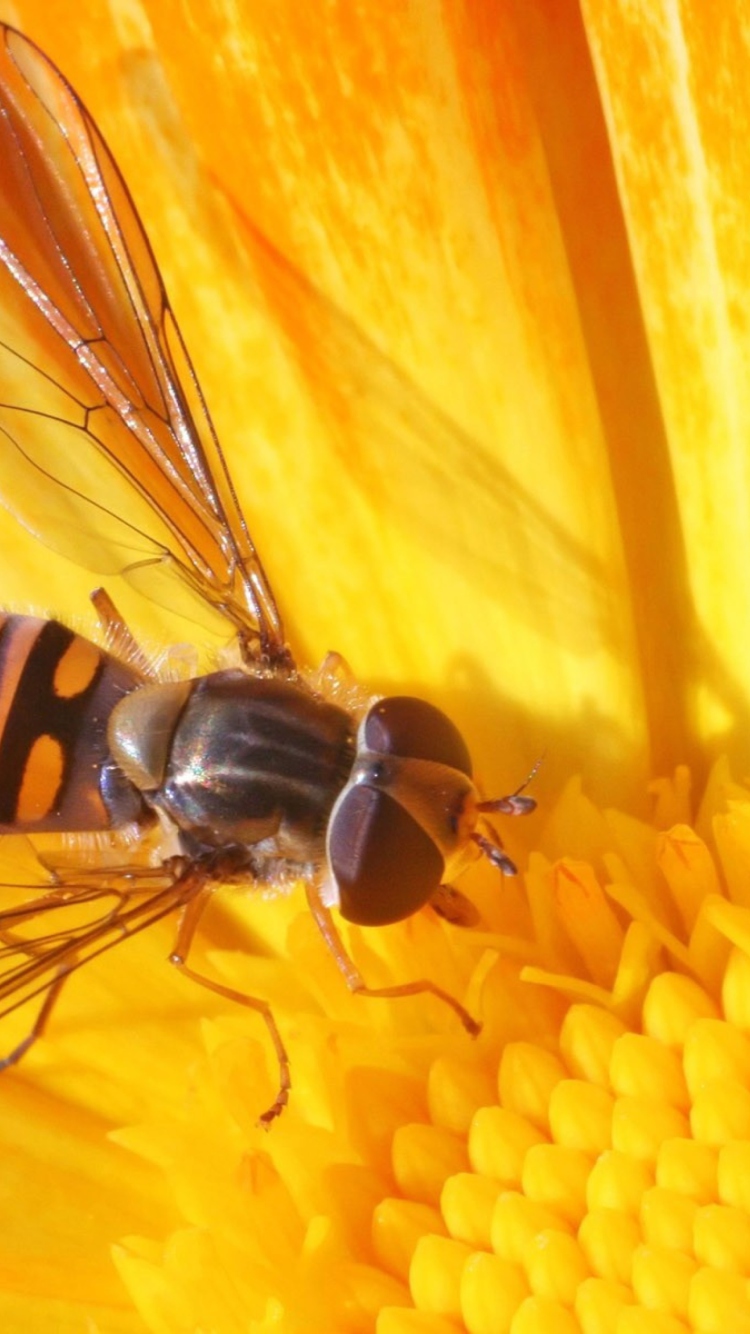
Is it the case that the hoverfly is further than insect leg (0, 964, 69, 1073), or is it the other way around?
insect leg (0, 964, 69, 1073)

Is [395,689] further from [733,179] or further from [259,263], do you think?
[733,179]

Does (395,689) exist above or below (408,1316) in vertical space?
above

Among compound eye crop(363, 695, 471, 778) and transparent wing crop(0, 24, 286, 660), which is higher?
transparent wing crop(0, 24, 286, 660)

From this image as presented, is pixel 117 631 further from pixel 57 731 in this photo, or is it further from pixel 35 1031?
pixel 35 1031

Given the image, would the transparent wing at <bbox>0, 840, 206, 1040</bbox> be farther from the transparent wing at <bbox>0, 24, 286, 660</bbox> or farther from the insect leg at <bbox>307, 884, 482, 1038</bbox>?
the transparent wing at <bbox>0, 24, 286, 660</bbox>

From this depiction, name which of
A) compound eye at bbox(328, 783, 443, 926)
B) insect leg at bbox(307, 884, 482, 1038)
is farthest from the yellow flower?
compound eye at bbox(328, 783, 443, 926)

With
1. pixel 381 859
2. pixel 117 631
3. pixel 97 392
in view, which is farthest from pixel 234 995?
pixel 97 392

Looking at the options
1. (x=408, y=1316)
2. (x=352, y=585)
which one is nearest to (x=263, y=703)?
(x=352, y=585)
